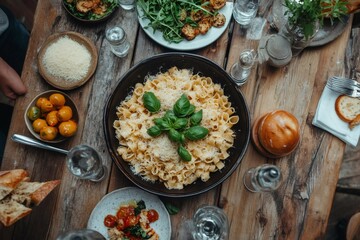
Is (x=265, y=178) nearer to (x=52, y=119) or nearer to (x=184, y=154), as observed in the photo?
(x=184, y=154)

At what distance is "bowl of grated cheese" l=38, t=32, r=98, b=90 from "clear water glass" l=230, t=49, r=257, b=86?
855 mm

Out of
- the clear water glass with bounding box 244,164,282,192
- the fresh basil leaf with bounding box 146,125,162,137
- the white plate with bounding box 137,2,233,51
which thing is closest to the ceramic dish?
the white plate with bounding box 137,2,233,51

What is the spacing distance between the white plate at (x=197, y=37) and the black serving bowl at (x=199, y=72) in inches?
4.0

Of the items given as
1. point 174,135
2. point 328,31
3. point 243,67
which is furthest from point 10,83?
point 328,31

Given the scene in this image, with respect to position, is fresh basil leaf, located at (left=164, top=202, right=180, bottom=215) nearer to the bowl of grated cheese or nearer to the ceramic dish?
the bowl of grated cheese

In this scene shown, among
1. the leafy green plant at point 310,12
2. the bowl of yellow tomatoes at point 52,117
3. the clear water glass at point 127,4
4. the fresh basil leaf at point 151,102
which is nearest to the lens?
the leafy green plant at point 310,12

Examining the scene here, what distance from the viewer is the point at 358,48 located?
230cm

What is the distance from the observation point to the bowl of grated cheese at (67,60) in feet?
7.33

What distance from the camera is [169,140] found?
6.76ft

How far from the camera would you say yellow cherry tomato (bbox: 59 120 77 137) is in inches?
84.2

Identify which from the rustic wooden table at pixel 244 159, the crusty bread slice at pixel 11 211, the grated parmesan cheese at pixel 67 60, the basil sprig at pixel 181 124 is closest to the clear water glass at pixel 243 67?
the rustic wooden table at pixel 244 159

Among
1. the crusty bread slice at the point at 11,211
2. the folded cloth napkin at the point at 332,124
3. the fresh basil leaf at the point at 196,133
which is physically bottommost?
the crusty bread slice at the point at 11,211

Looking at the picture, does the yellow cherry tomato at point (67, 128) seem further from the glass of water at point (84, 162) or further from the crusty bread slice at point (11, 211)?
the crusty bread slice at point (11, 211)

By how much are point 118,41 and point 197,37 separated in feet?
1.56
